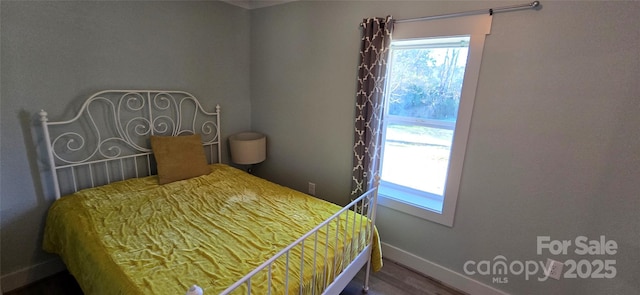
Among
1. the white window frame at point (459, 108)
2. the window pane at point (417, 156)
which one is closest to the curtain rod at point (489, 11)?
the white window frame at point (459, 108)

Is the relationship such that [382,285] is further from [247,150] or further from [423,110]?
[247,150]

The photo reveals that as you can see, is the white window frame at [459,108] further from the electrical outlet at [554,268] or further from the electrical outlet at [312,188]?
the electrical outlet at [312,188]

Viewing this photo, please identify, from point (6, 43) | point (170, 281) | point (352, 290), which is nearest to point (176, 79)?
point (6, 43)

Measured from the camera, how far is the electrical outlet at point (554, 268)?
153cm

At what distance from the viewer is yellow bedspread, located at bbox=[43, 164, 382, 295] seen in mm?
1094

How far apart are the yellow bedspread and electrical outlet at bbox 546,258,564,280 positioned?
1.04m

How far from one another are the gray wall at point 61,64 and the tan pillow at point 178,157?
0.48 metres

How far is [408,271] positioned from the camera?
2045mm

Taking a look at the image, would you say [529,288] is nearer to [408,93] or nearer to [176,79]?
[408,93]

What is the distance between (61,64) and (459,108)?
2689 millimetres

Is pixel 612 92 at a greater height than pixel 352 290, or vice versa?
pixel 612 92

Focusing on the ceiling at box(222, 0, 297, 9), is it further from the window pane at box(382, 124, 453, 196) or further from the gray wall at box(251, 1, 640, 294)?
the window pane at box(382, 124, 453, 196)

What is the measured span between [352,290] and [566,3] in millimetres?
2138

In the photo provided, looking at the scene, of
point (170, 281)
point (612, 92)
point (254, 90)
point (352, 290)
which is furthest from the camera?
point (254, 90)
